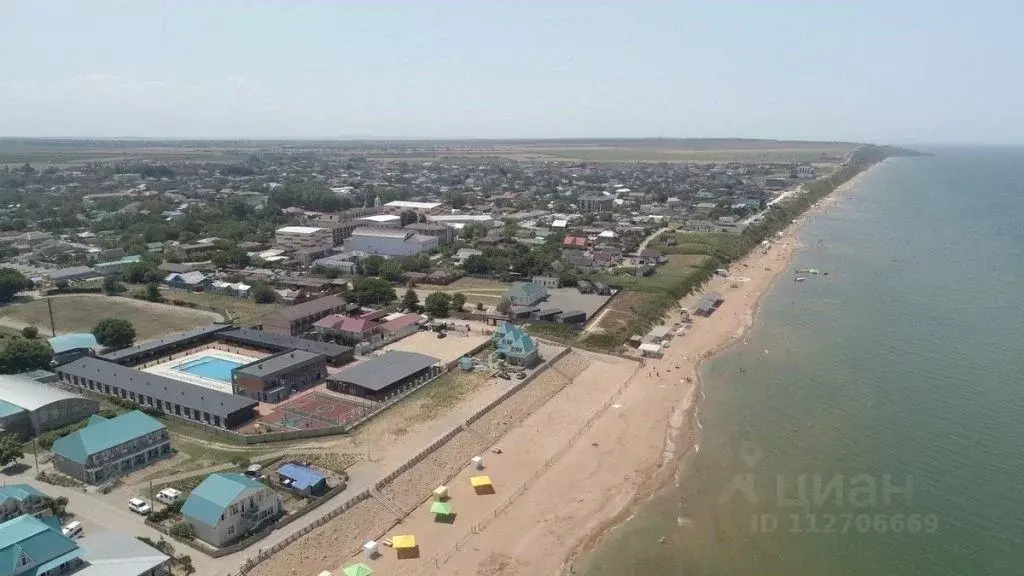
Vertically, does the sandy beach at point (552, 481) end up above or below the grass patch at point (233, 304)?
below

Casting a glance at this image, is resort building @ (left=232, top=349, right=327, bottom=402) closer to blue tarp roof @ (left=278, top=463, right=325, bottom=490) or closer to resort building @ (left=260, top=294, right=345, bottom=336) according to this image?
resort building @ (left=260, top=294, right=345, bottom=336)

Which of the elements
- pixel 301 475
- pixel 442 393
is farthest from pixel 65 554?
pixel 442 393

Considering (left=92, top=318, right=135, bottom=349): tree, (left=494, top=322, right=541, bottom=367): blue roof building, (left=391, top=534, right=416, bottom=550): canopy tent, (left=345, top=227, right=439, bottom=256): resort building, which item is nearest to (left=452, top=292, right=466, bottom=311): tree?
(left=494, top=322, right=541, bottom=367): blue roof building

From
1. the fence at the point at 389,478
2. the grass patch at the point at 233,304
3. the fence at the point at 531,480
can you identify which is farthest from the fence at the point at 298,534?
the grass patch at the point at 233,304

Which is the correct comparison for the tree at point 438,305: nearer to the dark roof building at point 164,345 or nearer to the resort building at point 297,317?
the resort building at point 297,317

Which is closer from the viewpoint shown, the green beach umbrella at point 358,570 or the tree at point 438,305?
the green beach umbrella at point 358,570

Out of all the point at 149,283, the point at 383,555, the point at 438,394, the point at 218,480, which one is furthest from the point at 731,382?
the point at 149,283

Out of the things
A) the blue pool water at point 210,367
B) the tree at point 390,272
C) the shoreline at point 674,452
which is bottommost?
the shoreline at point 674,452
